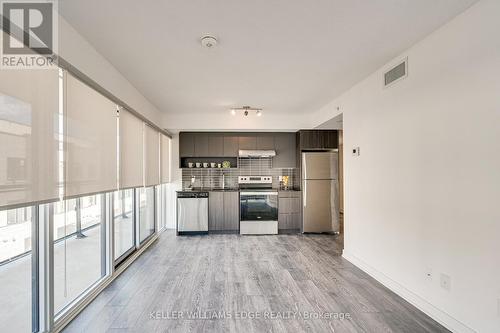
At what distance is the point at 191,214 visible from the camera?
17.7 feet

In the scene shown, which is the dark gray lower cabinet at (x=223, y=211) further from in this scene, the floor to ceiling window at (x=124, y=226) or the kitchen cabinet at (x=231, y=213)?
the floor to ceiling window at (x=124, y=226)

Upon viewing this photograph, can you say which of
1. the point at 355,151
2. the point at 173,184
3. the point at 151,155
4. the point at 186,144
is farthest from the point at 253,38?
the point at 173,184

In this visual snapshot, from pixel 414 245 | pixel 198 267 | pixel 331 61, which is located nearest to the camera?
pixel 414 245

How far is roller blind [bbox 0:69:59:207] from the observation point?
1.46 m

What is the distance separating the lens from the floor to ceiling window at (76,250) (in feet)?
7.44

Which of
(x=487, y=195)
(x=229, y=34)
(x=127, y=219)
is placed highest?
(x=229, y=34)

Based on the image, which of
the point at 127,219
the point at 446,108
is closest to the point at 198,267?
the point at 127,219

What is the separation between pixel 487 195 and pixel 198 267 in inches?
130

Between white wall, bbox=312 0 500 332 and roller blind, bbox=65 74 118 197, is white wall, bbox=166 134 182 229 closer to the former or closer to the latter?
roller blind, bbox=65 74 118 197

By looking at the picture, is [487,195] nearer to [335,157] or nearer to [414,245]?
[414,245]

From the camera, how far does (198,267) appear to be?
11.6ft

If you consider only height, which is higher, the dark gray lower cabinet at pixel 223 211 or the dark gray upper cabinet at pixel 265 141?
the dark gray upper cabinet at pixel 265 141

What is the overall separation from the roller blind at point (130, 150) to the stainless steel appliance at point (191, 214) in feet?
5.25

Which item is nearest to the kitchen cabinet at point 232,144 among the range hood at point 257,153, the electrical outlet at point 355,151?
the range hood at point 257,153
